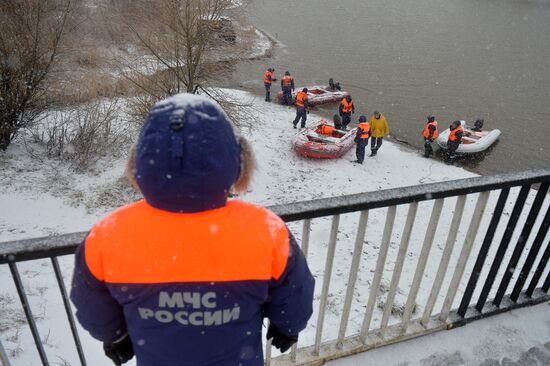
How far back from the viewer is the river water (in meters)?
19.2

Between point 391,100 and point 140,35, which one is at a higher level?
point 140,35

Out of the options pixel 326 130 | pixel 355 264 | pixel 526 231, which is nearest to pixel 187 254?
pixel 355 264

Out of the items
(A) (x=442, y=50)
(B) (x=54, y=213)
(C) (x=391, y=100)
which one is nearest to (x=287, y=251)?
(B) (x=54, y=213)

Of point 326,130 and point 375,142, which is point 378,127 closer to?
point 375,142

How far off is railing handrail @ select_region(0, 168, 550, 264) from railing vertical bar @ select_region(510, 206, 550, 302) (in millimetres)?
400

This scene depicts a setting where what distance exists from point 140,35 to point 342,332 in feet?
42.4

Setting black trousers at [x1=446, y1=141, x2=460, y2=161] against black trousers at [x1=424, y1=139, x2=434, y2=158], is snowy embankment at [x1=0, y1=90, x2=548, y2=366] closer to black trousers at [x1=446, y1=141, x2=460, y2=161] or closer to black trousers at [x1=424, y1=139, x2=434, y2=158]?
black trousers at [x1=424, y1=139, x2=434, y2=158]

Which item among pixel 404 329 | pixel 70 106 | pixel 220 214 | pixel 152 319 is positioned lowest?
pixel 70 106

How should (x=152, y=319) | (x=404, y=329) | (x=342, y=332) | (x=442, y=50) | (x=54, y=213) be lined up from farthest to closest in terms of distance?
(x=442, y=50) → (x=54, y=213) → (x=404, y=329) → (x=342, y=332) → (x=152, y=319)

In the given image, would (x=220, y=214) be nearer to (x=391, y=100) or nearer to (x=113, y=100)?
(x=113, y=100)

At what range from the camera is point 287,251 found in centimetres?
149

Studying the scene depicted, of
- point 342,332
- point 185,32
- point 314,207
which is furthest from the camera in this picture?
point 185,32

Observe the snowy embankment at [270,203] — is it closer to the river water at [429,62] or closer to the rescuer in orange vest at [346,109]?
the rescuer in orange vest at [346,109]

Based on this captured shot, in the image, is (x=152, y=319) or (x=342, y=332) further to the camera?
(x=342, y=332)
